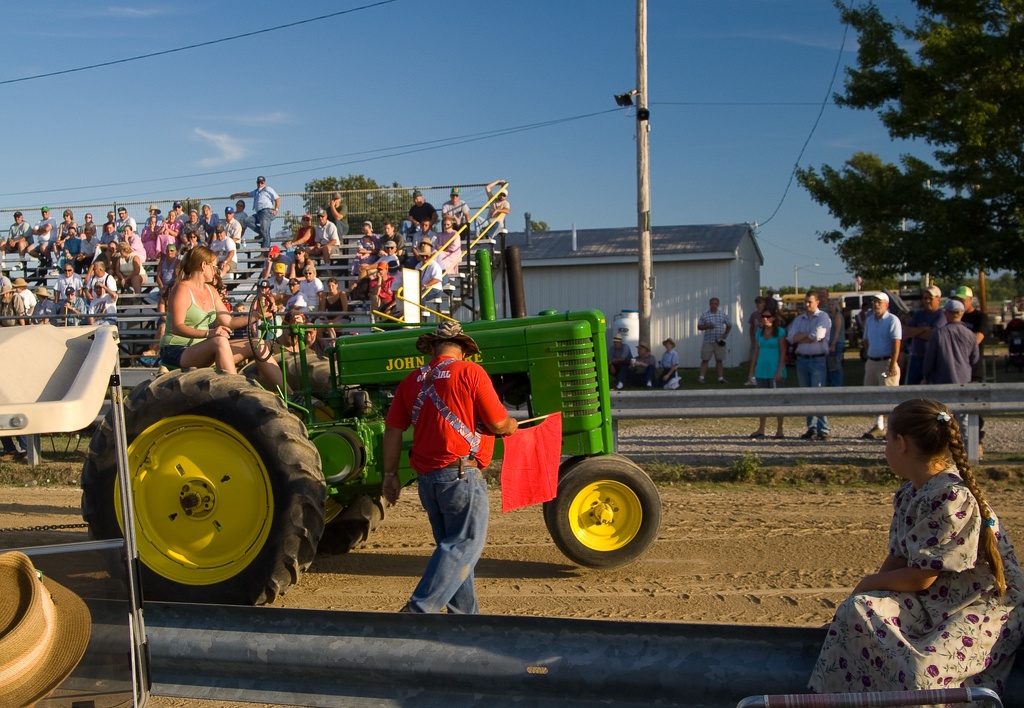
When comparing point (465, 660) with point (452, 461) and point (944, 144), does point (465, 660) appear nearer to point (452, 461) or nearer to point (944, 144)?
point (452, 461)

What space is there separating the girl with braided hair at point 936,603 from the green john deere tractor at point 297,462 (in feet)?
9.14

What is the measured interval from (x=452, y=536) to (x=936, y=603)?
6.92ft

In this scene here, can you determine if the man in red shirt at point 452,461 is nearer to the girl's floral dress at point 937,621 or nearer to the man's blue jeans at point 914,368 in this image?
the girl's floral dress at point 937,621

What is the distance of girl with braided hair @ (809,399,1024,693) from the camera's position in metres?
3.03

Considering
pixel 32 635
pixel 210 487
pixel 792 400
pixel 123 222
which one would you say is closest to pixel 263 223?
pixel 123 222

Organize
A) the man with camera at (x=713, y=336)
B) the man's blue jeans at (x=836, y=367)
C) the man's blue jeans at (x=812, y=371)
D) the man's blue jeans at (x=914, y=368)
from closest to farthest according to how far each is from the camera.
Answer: the man's blue jeans at (x=914, y=368)
the man's blue jeans at (x=812, y=371)
the man's blue jeans at (x=836, y=367)
the man with camera at (x=713, y=336)

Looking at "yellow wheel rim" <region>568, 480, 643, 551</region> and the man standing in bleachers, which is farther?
the man standing in bleachers

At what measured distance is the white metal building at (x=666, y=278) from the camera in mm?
23062

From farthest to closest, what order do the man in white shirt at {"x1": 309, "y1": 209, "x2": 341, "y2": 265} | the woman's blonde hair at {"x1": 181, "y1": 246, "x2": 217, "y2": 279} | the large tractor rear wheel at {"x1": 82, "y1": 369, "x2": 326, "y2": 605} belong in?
the man in white shirt at {"x1": 309, "y1": 209, "x2": 341, "y2": 265} → the woman's blonde hair at {"x1": 181, "y1": 246, "x2": 217, "y2": 279} → the large tractor rear wheel at {"x1": 82, "y1": 369, "x2": 326, "y2": 605}

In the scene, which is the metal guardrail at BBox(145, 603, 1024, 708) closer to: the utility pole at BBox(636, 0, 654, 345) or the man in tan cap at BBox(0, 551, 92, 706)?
the man in tan cap at BBox(0, 551, 92, 706)

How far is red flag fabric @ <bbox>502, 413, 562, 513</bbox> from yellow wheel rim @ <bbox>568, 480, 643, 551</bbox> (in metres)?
0.32

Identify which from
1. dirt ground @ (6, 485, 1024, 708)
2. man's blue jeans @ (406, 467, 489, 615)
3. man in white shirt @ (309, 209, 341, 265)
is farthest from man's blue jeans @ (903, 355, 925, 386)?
man in white shirt @ (309, 209, 341, 265)

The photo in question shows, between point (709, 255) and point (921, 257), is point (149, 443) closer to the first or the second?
point (921, 257)

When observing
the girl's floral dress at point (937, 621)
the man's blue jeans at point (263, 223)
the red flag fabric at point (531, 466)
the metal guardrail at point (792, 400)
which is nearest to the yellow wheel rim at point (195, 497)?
the red flag fabric at point (531, 466)
